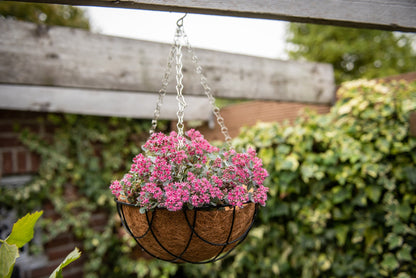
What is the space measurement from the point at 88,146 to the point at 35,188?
530mm

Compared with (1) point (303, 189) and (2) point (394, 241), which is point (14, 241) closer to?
(1) point (303, 189)

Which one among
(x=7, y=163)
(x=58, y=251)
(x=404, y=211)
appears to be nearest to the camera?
(x=404, y=211)

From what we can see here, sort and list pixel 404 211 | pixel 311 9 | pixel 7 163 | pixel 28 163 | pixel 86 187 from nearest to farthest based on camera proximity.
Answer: pixel 311 9, pixel 404 211, pixel 7 163, pixel 28 163, pixel 86 187

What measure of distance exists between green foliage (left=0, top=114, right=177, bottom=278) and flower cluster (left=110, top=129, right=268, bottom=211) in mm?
1736

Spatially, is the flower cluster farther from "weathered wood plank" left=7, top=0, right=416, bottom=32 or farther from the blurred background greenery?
the blurred background greenery

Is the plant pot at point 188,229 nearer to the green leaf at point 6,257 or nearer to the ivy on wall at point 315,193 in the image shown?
the green leaf at point 6,257

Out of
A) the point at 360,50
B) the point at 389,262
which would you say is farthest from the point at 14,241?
the point at 360,50

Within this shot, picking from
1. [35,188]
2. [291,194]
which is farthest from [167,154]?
[35,188]

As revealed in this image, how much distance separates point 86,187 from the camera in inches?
99.7

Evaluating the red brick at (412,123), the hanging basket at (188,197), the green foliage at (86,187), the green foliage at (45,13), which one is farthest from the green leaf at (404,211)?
the green foliage at (45,13)

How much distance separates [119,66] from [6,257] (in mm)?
1088

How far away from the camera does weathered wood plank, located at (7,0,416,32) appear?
88 cm

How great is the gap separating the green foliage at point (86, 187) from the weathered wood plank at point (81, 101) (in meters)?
0.26

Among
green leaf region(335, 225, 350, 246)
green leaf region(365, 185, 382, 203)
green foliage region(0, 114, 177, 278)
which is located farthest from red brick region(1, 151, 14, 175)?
green leaf region(365, 185, 382, 203)
